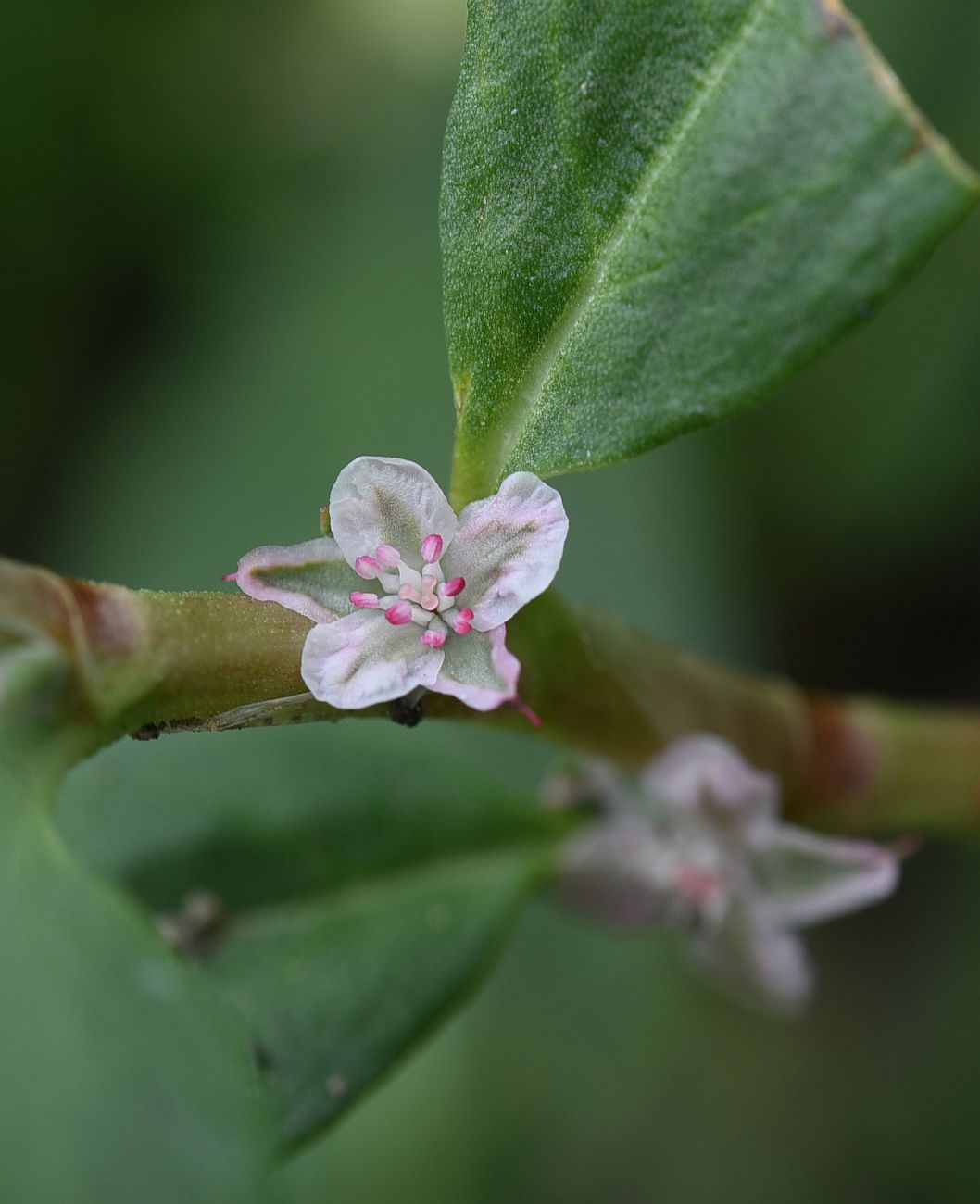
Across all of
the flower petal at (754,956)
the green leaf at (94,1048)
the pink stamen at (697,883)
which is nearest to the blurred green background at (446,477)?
the flower petal at (754,956)

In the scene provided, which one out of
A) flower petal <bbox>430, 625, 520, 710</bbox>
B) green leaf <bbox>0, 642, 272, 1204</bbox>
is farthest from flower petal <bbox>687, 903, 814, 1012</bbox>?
green leaf <bbox>0, 642, 272, 1204</bbox>

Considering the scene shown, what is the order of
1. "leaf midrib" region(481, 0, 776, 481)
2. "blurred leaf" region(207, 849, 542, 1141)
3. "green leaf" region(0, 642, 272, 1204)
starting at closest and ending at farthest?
"green leaf" region(0, 642, 272, 1204) < "leaf midrib" region(481, 0, 776, 481) < "blurred leaf" region(207, 849, 542, 1141)

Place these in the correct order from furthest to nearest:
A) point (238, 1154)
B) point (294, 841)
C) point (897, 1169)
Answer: point (897, 1169) < point (294, 841) < point (238, 1154)

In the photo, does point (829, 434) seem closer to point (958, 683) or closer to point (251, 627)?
point (958, 683)

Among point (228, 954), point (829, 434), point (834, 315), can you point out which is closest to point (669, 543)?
point (829, 434)

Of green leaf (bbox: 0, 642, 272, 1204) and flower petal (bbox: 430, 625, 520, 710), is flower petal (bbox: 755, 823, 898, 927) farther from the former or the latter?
green leaf (bbox: 0, 642, 272, 1204)

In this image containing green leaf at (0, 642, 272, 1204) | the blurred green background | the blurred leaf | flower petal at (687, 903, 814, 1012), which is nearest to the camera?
green leaf at (0, 642, 272, 1204)
